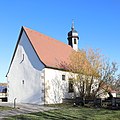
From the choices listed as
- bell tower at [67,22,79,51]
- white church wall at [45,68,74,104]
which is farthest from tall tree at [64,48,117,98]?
bell tower at [67,22,79,51]

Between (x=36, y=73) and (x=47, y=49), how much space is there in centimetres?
398

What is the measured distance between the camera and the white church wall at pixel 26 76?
2568 centimetres

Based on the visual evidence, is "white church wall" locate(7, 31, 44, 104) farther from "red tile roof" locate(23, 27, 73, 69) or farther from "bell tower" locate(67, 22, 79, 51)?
"bell tower" locate(67, 22, 79, 51)

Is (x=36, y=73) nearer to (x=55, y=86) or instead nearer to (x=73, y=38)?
(x=55, y=86)

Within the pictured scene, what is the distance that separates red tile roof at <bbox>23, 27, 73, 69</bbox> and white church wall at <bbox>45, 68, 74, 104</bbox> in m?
0.82

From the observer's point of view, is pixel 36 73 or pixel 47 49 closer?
pixel 36 73

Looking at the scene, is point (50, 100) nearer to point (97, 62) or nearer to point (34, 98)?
point (34, 98)

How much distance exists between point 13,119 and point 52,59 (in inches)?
563

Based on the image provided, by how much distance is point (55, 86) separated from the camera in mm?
27047

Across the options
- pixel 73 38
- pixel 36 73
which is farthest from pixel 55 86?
pixel 73 38

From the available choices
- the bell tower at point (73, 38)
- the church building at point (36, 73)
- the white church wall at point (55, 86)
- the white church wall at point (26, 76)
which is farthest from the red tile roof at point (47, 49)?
the bell tower at point (73, 38)

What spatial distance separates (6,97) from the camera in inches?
1239

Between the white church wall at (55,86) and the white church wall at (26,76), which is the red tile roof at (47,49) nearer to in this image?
the white church wall at (26,76)

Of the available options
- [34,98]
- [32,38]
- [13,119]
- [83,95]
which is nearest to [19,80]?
[34,98]
